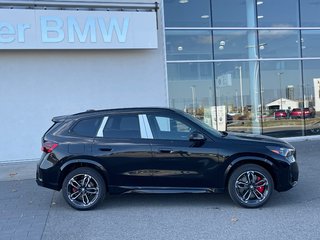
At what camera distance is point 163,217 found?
6.02 m

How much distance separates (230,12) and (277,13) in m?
1.90

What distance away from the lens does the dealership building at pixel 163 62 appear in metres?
12.0

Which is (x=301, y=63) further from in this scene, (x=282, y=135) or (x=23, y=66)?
(x=23, y=66)

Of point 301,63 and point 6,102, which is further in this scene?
point 301,63

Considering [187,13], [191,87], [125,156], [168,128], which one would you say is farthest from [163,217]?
[187,13]

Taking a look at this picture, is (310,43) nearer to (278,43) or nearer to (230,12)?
(278,43)

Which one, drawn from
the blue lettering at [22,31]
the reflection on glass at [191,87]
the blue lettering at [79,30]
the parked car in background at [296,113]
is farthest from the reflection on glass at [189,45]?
the blue lettering at [22,31]

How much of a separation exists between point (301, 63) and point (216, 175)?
403 inches

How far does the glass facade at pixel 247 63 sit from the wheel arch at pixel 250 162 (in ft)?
24.8

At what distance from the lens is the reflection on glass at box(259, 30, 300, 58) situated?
1463cm

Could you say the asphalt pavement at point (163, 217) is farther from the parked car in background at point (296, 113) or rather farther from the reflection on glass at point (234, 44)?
the parked car in background at point (296, 113)

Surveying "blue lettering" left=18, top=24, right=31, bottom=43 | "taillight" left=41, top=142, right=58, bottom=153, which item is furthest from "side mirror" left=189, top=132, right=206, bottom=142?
"blue lettering" left=18, top=24, right=31, bottom=43

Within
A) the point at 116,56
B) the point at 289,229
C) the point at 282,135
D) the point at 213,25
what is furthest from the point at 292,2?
the point at 289,229

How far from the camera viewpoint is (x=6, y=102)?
12023 mm
